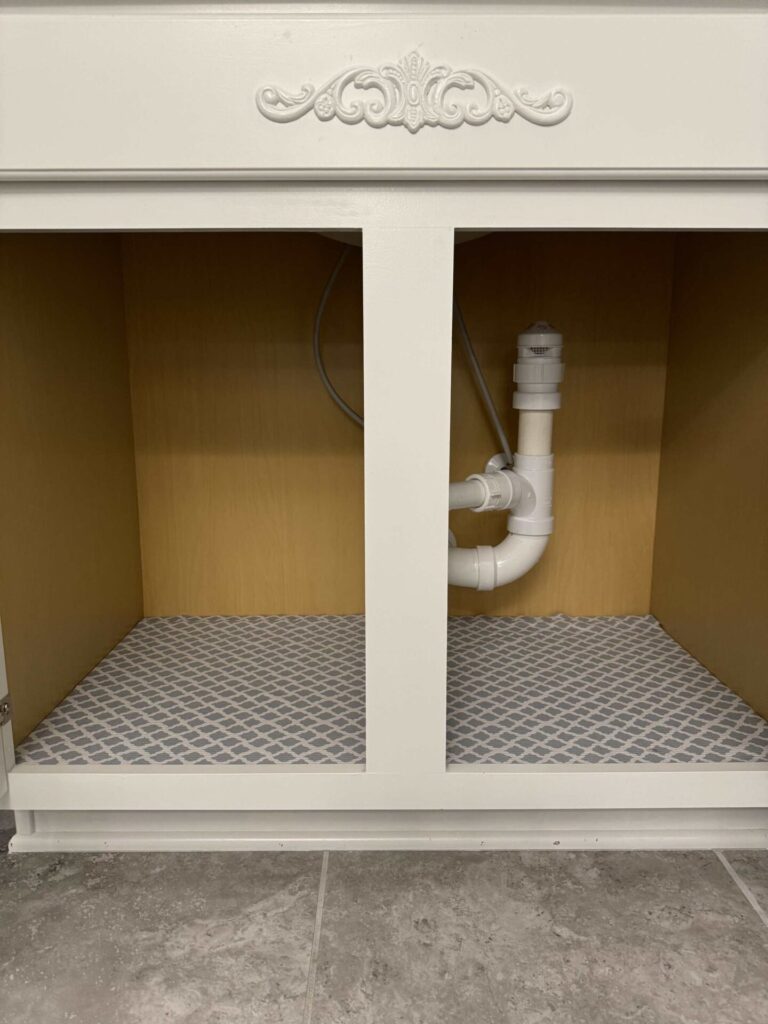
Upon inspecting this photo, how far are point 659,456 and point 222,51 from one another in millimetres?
933

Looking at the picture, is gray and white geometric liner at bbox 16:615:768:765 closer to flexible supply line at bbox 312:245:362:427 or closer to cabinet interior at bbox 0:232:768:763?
cabinet interior at bbox 0:232:768:763

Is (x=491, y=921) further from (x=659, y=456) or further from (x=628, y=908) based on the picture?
(x=659, y=456)

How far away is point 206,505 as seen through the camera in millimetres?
1311

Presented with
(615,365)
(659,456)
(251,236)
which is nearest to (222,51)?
(251,236)

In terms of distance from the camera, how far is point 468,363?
49.3 inches

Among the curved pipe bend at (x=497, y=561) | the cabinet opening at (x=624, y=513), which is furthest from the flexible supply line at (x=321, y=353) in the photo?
the curved pipe bend at (x=497, y=561)

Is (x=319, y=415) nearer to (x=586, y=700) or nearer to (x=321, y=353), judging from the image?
(x=321, y=353)

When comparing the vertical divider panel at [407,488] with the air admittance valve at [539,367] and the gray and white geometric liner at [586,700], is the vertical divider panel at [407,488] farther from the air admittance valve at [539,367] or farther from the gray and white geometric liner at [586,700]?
the air admittance valve at [539,367]

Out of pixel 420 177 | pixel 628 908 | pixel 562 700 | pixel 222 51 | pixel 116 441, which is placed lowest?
pixel 628 908

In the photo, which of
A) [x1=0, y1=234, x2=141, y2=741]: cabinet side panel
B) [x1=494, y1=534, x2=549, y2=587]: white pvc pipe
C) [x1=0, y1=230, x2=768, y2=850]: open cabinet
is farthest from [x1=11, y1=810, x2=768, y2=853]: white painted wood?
[x1=494, y1=534, x2=549, y2=587]: white pvc pipe

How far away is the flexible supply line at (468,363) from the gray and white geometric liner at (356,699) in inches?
12.9

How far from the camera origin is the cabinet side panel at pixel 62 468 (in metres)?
0.88

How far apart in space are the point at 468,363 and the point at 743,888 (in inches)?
32.4

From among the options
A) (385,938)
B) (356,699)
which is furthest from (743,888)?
(356,699)
